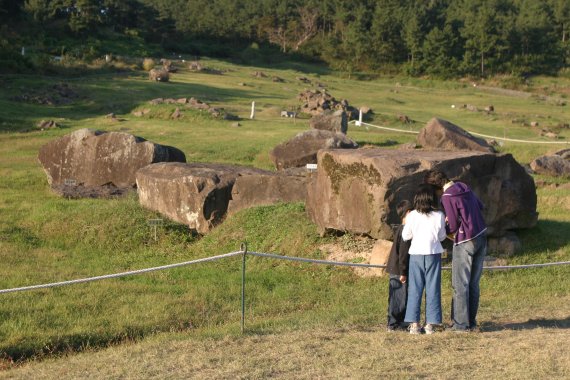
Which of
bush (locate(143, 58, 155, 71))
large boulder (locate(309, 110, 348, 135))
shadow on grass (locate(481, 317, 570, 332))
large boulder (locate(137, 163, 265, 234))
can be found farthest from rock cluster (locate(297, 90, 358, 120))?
shadow on grass (locate(481, 317, 570, 332))

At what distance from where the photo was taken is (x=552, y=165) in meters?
22.9

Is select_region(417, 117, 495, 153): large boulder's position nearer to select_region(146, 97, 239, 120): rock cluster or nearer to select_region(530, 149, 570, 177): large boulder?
select_region(530, 149, 570, 177): large boulder

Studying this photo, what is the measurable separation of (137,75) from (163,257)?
31.4 m

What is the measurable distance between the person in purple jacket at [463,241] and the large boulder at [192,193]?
7880mm

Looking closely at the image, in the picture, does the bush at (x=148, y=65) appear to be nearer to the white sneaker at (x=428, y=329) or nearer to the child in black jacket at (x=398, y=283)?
the child in black jacket at (x=398, y=283)

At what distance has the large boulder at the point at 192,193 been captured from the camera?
54.4 feet

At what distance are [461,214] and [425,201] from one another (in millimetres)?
480

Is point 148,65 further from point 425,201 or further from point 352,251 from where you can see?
point 425,201

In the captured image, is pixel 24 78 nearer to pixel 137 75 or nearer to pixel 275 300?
pixel 137 75

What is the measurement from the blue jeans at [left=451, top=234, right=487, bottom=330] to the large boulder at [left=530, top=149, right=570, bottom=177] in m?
14.3

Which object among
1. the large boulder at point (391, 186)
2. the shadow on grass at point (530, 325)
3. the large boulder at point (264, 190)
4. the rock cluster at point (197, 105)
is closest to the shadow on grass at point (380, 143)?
the rock cluster at point (197, 105)

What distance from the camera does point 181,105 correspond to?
3344cm

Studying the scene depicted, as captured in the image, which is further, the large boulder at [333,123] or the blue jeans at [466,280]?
the large boulder at [333,123]

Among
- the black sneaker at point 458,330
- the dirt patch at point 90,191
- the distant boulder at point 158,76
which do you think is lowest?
the dirt patch at point 90,191
